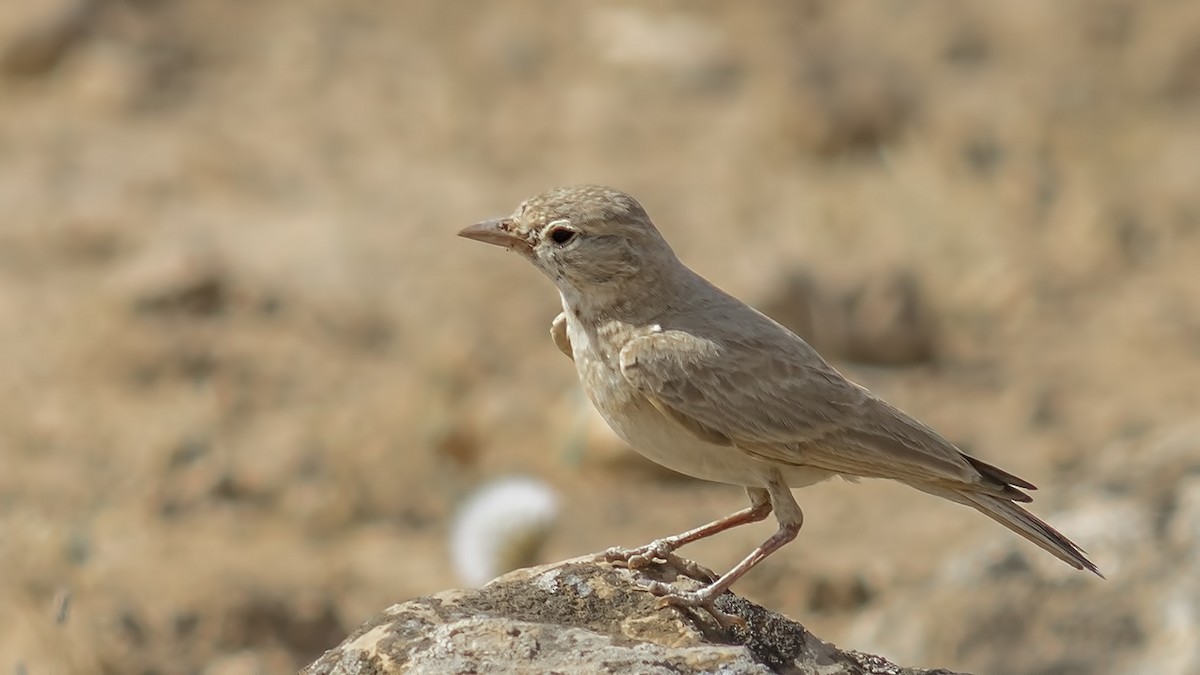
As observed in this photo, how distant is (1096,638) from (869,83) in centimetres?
810

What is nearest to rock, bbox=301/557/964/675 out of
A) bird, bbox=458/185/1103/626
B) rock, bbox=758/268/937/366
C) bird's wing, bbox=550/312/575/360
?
bird, bbox=458/185/1103/626

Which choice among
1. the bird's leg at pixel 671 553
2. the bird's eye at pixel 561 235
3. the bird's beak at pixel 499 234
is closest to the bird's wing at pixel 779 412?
the bird's leg at pixel 671 553

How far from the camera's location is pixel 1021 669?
22.9 feet

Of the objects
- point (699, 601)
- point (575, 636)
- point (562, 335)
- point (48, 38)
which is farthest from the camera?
point (48, 38)

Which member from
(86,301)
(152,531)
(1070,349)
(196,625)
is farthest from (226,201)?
(1070,349)

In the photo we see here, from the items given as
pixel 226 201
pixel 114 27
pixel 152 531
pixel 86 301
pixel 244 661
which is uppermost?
pixel 114 27

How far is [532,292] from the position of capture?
39.0 ft

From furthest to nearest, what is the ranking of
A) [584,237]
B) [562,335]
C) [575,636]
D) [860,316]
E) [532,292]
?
[532,292], [860,316], [562,335], [584,237], [575,636]

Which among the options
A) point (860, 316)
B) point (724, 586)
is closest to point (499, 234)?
point (724, 586)

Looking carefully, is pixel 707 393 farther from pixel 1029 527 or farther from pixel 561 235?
pixel 1029 527

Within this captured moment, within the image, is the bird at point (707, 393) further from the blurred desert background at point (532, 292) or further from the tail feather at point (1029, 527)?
the blurred desert background at point (532, 292)

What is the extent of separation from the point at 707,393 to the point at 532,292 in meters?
6.47

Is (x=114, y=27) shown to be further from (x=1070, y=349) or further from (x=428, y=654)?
(x=428, y=654)

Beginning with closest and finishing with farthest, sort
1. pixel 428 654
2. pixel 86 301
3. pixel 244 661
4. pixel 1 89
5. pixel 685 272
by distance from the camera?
pixel 428 654 → pixel 685 272 → pixel 244 661 → pixel 86 301 → pixel 1 89
